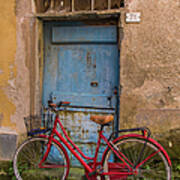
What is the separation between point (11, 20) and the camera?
3.27m

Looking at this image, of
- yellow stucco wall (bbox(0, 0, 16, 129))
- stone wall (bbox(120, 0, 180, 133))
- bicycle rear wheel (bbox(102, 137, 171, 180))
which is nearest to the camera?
Result: bicycle rear wheel (bbox(102, 137, 171, 180))

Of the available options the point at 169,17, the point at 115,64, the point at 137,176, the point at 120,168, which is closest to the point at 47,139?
the point at 120,168

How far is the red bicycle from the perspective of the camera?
235 centimetres

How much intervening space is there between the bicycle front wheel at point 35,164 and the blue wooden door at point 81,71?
0.70 meters

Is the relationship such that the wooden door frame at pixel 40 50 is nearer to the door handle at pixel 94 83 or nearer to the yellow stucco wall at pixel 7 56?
the yellow stucco wall at pixel 7 56

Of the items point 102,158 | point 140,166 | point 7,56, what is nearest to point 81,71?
point 7,56

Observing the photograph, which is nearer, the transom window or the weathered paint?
the transom window

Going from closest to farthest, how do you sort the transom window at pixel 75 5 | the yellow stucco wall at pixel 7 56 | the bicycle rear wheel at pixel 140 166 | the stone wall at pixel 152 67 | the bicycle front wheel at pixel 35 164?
the bicycle rear wheel at pixel 140 166 → the bicycle front wheel at pixel 35 164 → the stone wall at pixel 152 67 → the transom window at pixel 75 5 → the yellow stucco wall at pixel 7 56

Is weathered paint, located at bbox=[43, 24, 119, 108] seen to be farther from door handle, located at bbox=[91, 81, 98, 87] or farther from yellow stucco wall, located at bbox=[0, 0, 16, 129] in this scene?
yellow stucco wall, located at bbox=[0, 0, 16, 129]

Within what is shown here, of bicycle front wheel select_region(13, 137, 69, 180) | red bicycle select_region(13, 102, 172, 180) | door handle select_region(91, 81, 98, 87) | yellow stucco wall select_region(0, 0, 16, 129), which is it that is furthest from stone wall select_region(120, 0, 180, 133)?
yellow stucco wall select_region(0, 0, 16, 129)

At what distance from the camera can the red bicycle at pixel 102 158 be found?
2.35 meters

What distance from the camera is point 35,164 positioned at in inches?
107

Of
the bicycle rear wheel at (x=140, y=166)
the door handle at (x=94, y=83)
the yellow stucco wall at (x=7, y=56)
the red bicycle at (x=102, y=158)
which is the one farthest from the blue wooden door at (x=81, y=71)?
the bicycle rear wheel at (x=140, y=166)

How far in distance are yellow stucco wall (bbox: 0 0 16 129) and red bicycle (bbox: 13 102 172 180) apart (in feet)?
2.54
